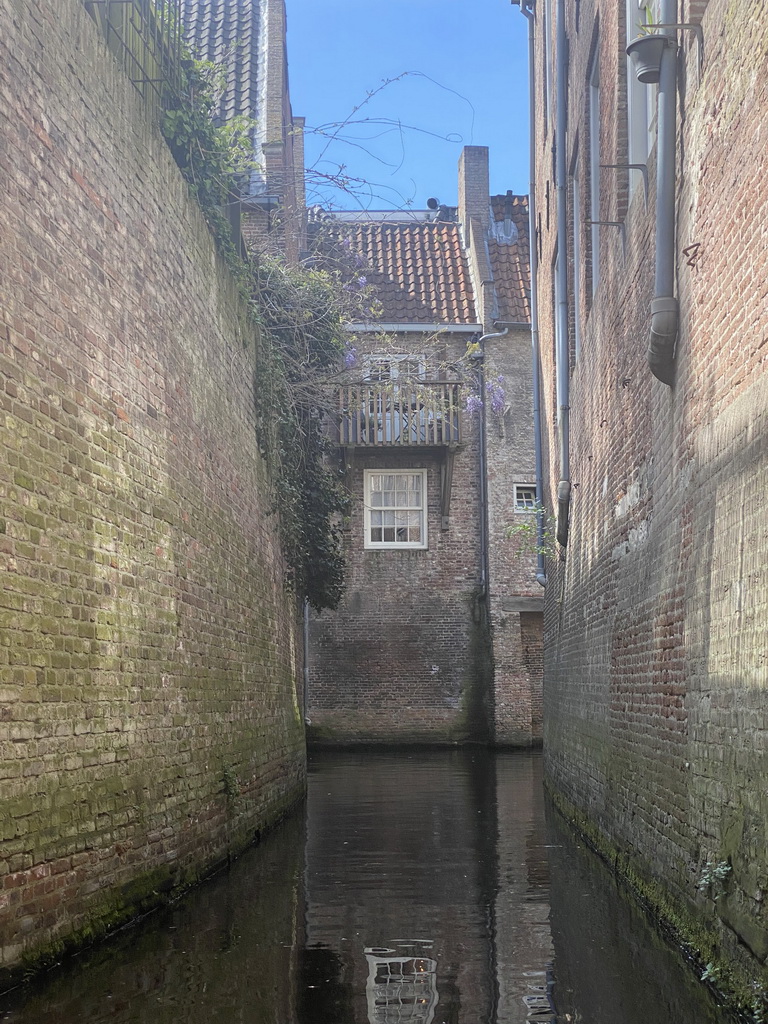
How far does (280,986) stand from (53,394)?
9.80 ft

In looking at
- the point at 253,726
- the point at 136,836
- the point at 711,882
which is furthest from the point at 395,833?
the point at 711,882

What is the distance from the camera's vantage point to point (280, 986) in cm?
523

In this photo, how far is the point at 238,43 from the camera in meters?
19.5

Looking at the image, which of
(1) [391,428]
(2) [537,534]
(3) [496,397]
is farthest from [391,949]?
(3) [496,397]

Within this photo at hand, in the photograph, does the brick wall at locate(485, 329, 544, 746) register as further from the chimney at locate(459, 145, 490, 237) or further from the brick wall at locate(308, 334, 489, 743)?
the chimney at locate(459, 145, 490, 237)

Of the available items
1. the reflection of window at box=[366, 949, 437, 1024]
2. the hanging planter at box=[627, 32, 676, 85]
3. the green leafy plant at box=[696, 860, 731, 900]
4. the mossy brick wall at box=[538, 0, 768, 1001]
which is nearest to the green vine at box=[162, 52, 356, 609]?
the mossy brick wall at box=[538, 0, 768, 1001]

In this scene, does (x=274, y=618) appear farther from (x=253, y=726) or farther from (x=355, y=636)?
(x=355, y=636)

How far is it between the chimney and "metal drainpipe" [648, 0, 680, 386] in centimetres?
1994

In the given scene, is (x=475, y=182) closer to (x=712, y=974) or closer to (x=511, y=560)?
(x=511, y=560)

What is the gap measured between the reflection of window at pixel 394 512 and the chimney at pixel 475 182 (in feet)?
20.7

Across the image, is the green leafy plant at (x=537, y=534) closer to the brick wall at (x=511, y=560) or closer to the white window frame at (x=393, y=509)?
the brick wall at (x=511, y=560)

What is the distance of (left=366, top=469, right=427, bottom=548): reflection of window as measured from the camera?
991 inches

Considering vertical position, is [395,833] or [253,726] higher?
[253,726]

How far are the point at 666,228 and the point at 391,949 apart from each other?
14.7ft
